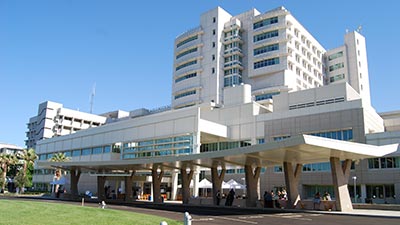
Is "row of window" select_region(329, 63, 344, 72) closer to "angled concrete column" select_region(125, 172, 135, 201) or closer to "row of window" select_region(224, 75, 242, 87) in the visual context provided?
"row of window" select_region(224, 75, 242, 87)

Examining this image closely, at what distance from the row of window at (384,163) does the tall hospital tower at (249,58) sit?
98.8 ft

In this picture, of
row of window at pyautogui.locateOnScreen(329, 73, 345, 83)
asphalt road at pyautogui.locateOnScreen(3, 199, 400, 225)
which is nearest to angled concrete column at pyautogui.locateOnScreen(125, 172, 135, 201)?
asphalt road at pyautogui.locateOnScreen(3, 199, 400, 225)

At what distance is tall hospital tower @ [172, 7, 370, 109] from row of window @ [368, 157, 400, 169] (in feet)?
98.8

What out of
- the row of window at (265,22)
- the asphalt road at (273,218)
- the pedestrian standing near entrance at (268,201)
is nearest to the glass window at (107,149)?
the pedestrian standing near entrance at (268,201)

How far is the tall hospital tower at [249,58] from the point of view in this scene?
3014 inches

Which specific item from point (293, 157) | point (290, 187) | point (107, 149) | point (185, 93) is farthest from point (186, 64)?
point (293, 157)

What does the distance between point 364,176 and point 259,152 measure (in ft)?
82.1

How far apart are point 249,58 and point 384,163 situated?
4173cm

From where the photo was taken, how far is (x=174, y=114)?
55062 mm

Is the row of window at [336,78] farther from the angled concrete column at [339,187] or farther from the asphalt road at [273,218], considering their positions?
the asphalt road at [273,218]

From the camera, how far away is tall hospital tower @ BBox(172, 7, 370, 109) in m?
76.6

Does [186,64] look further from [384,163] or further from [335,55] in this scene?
[384,163]

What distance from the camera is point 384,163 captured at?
45031 millimetres

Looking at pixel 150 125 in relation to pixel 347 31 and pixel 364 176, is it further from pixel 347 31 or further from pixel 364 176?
pixel 347 31
